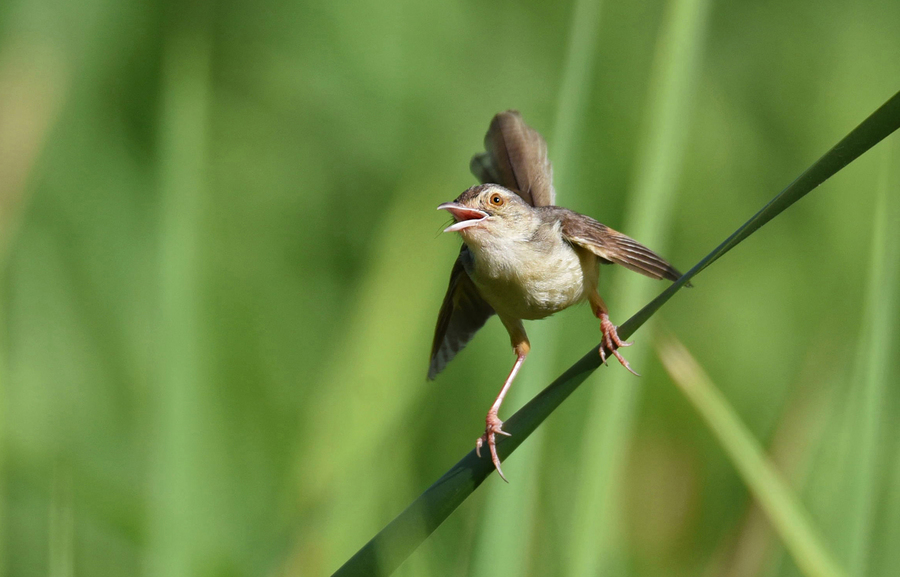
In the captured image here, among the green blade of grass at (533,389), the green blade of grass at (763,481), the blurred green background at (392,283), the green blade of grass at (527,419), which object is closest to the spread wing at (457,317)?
the blurred green background at (392,283)

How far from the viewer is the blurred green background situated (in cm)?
251

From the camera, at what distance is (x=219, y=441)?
171 inches

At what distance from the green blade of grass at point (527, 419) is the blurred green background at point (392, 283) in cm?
35

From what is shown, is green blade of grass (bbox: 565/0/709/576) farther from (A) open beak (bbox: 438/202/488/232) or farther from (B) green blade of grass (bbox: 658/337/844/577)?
(A) open beak (bbox: 438/202/488/232)

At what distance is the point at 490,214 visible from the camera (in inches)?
125

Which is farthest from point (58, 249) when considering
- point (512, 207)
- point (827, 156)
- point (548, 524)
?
point (827, 156)

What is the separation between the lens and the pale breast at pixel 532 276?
2959 mm

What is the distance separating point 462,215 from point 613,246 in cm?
67

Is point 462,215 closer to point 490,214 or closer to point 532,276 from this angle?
point 490,214

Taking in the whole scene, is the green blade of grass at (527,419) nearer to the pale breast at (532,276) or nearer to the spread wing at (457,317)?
the pale breast at (532,276)

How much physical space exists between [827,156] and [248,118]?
5803 mm

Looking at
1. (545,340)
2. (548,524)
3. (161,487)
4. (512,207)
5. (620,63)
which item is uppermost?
(620,63)

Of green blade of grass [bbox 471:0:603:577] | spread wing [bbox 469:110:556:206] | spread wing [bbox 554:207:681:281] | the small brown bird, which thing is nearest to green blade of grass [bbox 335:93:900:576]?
green blade of grass [bbox 471:0:603:577]

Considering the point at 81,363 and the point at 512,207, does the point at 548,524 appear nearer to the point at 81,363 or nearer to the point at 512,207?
the point at 512,207
